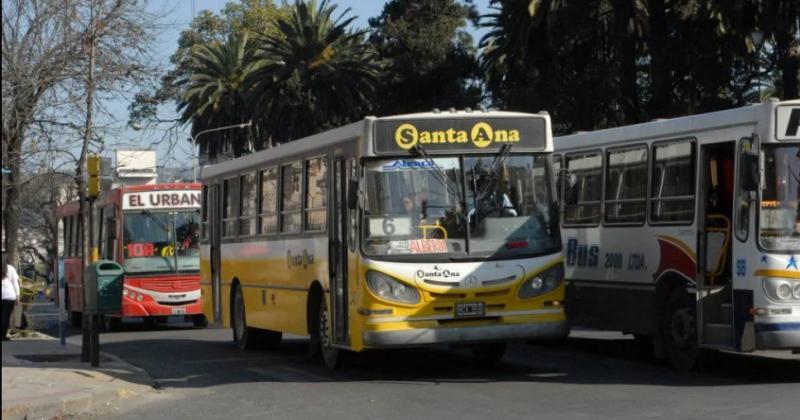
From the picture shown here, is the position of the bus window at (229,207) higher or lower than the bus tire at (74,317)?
higher

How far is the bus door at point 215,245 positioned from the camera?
21953mm

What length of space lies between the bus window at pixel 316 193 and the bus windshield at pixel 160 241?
1249 cm

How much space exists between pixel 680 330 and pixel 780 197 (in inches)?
87.7

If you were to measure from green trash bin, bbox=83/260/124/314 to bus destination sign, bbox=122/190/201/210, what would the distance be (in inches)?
433

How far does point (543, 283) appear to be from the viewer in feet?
49.4

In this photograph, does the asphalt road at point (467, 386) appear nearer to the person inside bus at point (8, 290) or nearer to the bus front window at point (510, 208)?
the bus front window at point (510, 208)

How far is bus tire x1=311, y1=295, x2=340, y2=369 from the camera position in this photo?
16109mm

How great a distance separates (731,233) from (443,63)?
1745 inches

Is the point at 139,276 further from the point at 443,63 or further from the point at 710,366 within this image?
the point at 443,63

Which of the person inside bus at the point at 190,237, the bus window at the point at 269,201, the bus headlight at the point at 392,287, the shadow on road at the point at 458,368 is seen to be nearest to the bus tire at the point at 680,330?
the shadow on road at the point at 458,368

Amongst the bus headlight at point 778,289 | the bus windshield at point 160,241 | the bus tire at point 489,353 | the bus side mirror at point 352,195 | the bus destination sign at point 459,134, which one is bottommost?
the bus tire at point 489,353

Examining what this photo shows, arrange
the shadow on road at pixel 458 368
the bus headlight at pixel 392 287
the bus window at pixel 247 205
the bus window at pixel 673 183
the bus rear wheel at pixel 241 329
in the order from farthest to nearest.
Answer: the bus rear wheel at pixel 241 329 < the bus window at pixel 247 205 < the bus window at pixel 673 183 < the shadow on road at pixel 458 368 < the bus headlight at pixel 392 287

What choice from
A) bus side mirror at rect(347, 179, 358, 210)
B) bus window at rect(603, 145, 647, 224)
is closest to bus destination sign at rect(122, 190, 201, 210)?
bus window at rect(603, 145, 647, 224)

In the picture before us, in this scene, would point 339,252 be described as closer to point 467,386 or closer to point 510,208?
point 510,208
